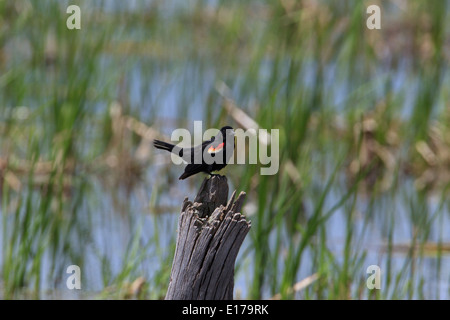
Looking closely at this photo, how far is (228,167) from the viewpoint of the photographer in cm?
609

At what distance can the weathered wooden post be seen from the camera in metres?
2.96

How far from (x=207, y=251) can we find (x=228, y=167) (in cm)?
312

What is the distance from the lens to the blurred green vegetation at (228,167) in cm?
449

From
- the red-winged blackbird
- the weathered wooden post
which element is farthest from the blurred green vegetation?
the weathered wooden post

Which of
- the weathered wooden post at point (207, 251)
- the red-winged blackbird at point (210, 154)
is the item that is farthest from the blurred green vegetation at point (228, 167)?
the weathered wooden post at point (207, 251)

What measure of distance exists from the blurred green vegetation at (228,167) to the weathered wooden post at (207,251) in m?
1.06

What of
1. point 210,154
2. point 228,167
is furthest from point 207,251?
point 228,167

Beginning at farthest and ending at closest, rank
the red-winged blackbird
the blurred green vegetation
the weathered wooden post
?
the blurred green vegetation
the red-winged blackbird
the weathered wooden post

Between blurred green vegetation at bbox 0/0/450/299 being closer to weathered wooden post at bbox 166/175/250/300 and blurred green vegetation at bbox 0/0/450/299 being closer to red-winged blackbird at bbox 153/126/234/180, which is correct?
red-winged blackbird at bbox 153/126/234/180

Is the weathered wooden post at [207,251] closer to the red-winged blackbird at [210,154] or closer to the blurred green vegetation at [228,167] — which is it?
the red-winged blackbird at [210,154]

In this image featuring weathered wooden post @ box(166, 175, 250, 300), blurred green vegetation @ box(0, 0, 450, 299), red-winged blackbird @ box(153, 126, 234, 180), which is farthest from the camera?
blurred green vegetation @ box(0, 0, 450, 299)

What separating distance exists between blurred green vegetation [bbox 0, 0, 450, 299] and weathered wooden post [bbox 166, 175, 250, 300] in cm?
106

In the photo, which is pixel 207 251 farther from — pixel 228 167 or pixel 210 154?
pixel 228 167
